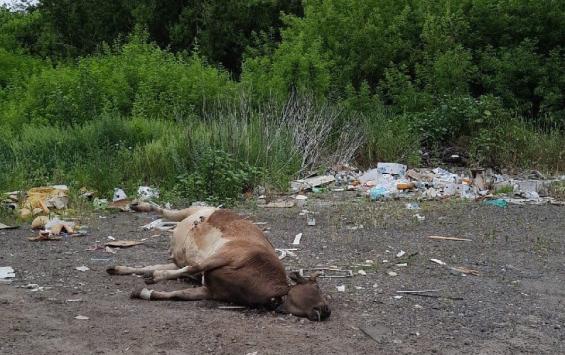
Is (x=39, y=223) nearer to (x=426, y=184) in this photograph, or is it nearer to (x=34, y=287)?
(x=34, y=287)

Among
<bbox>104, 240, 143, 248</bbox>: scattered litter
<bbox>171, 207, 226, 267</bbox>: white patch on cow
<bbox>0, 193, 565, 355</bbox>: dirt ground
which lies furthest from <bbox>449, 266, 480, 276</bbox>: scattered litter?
<bbox>104, 240, 143, 248</bbox>: scattered litter

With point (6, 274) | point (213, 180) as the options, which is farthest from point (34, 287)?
point (213, 180)

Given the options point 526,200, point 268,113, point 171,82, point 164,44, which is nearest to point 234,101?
point 268,113

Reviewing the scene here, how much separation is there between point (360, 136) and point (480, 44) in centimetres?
751

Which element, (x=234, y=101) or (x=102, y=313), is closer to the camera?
(x=102, y=313)

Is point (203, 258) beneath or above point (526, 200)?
above

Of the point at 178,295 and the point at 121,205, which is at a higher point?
the point at 178,295

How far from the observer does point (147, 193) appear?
1168 centimetres

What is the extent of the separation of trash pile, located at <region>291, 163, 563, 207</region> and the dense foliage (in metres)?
0.62

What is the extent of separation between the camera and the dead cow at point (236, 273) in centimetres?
546

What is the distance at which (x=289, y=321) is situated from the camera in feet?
17.5

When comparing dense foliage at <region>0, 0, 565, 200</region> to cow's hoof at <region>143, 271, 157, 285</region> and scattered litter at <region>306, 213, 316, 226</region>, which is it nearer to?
scattered litter at <region>306, 213, 316, 226</region>

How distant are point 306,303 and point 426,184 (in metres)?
8.61

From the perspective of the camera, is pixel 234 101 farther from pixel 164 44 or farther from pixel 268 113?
pixel 164 44
